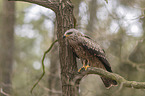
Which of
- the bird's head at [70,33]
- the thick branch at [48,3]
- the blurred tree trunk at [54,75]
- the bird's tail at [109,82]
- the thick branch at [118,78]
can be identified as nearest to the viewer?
the thick branch at [118,78]

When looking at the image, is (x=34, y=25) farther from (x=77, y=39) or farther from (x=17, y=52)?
(x=77, y=39)

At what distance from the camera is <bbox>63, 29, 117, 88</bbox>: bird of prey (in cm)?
369

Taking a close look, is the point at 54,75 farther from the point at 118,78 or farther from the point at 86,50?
the point at 118,78

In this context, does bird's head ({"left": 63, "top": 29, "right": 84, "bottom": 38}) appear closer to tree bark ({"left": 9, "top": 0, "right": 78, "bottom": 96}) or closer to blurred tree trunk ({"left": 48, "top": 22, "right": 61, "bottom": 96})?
tree bark ({"left": 9, "top": 0, "right": 78, "bottom": 96})

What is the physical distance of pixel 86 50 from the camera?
3941 mm

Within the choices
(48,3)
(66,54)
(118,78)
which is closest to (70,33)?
(66,54)

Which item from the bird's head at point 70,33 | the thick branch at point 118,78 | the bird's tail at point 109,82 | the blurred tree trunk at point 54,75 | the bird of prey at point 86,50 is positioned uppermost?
the bird's head at point 70,33

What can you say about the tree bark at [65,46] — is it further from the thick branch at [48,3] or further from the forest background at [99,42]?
the forest background at [99,42]

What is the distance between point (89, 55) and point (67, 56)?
0.60 metres

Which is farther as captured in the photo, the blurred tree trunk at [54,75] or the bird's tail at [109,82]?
the blurred tree trunk at [54,75]

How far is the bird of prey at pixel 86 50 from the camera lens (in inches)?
145

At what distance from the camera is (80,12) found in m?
5.87

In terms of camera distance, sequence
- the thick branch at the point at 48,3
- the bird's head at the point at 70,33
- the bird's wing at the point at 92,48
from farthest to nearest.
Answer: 1. the bird's wing at the point at 92,48
2. the thick branch at the point at 48,3
3. the bird's head at the point at 70,33

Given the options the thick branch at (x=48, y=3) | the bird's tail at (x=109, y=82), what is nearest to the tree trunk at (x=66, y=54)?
the thick branch at (x=48, y=3)
